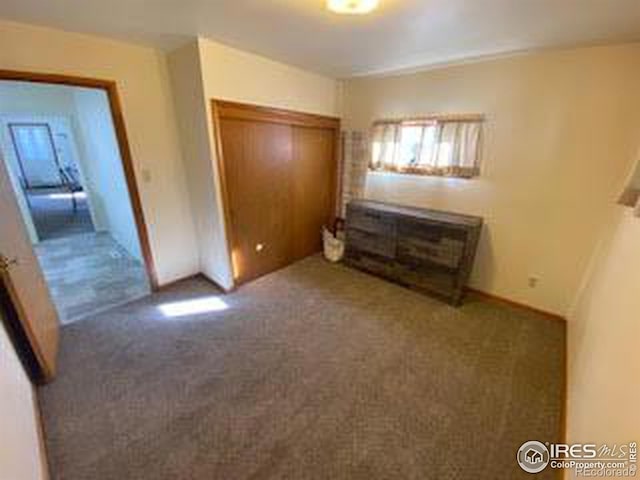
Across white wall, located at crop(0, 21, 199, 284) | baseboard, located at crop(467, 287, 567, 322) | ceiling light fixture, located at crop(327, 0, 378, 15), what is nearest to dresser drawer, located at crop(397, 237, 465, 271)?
baseboard, located at crop(467, 287, 567, 322)

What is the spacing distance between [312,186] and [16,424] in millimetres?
3132

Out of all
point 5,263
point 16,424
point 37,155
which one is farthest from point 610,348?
point 37,155

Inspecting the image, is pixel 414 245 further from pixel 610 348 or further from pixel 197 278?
pixel 197 278

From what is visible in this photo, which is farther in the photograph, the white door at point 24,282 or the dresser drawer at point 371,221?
the dresser drawer at point 371,221

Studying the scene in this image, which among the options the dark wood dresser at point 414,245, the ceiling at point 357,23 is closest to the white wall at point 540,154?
the ceiling at point 357,23

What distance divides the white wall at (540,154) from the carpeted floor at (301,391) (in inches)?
20.7

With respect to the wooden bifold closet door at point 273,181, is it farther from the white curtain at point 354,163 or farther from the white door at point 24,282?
the white door at point 24,282

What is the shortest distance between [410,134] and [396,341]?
217cm

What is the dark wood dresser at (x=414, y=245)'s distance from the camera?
272cm

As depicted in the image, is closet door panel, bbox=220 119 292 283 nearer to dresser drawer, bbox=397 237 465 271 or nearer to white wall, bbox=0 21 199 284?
white wall, bbox=0 21 199 284

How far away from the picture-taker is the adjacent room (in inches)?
60.0

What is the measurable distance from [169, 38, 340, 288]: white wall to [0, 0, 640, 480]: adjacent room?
0.08 ft

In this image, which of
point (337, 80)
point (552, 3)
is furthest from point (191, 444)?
point (337, 80)

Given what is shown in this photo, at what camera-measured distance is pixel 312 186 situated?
3705mm
